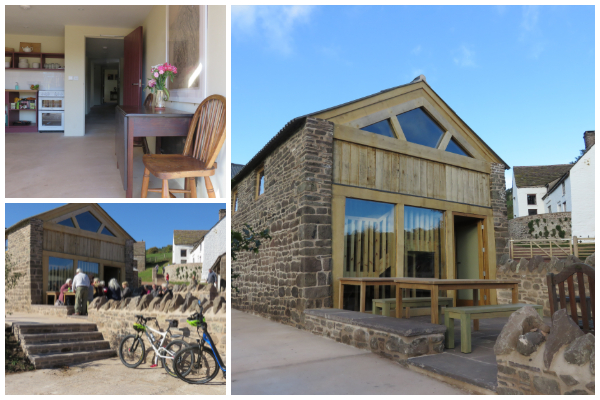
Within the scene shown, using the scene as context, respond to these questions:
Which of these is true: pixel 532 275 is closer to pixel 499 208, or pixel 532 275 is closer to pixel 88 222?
pixel 499 208

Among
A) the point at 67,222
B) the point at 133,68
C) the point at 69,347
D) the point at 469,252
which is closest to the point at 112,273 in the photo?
the point at 67,222

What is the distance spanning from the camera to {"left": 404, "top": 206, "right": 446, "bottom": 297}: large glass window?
24.5 ft

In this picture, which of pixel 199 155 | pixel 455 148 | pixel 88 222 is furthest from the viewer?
pixel 455 148

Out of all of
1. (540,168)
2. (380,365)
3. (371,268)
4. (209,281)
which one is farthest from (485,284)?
(540,168)

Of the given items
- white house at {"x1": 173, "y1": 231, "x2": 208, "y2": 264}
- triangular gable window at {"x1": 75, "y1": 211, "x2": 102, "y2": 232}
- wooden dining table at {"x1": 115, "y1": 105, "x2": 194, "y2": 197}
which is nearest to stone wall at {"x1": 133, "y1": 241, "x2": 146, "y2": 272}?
white house at {"x1": 173, "y1": 231, "x2": 208, "y2": 264}

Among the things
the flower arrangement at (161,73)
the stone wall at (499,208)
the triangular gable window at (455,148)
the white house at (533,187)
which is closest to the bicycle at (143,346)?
the flower arrangement at (161,73)

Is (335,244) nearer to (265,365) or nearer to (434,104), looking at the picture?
(265,365)

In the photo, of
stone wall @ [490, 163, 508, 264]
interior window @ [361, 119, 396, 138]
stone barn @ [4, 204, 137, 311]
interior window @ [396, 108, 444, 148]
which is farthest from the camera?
stone wall @ [490, 163, 508, 264]

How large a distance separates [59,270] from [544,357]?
182 inches

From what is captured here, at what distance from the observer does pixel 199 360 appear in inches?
158

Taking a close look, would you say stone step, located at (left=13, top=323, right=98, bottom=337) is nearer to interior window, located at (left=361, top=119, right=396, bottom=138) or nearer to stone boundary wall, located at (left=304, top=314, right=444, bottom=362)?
stone boundary wall, located at (left=304, top=314, right=444, bottom=362)

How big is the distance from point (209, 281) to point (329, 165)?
13.2ft

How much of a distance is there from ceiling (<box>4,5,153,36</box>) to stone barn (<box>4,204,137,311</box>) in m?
5.37

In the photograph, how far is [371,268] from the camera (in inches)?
280
